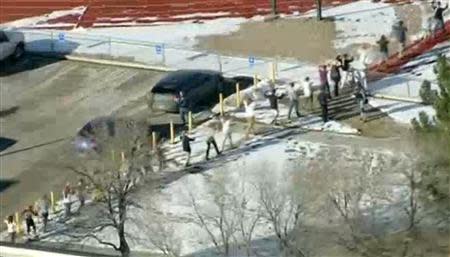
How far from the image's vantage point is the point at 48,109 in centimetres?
4228

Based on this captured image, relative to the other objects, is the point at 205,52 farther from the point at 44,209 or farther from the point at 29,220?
the point at 29,220

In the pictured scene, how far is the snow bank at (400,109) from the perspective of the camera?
38906 mm

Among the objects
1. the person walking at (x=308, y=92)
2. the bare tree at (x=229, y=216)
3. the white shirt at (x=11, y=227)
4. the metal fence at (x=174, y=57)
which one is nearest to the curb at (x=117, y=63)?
the metal fence at (x=174, y=57)

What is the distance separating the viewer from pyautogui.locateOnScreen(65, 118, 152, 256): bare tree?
34156 mm

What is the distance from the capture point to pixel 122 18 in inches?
1934

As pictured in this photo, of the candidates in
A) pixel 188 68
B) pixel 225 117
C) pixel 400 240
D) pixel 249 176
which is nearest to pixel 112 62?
pixel 188 68

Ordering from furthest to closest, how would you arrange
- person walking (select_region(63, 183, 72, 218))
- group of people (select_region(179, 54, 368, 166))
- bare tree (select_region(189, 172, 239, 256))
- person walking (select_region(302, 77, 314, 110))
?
person walking (select_region(302, 77, 314, 110)) → group of people (select_region(179, 54, 368, 166)) → person walking (select_region(63, 183, 72, 218)) → bare tree (select_region(189, 172, 239, 256))

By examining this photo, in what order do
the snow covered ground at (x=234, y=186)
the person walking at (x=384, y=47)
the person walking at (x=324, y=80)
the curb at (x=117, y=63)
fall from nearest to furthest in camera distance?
the snow covered ground at (x=234, y=186) → the person walking at (x=324, y=80) → the person walking at (x=384, y=47) → the curb at (x=117, y=63)

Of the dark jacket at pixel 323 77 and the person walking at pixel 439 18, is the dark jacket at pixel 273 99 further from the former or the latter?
the person walking at pixel 439 18

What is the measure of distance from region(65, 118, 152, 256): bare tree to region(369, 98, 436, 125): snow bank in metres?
5.64

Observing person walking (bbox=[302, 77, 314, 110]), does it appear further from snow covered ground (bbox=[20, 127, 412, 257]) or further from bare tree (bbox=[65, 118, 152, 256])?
bare tree (bbox=[65, 118, 152, 256])

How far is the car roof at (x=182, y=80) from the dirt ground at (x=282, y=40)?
9.51 ft

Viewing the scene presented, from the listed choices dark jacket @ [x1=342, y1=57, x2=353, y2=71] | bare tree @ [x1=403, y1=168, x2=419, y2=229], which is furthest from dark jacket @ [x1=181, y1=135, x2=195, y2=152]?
bare tree @ [x1=403, y1=168, x2=419, y2=229]

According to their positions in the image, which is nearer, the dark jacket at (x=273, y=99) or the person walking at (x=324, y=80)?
the dark jacket at (x=273, y=99)
